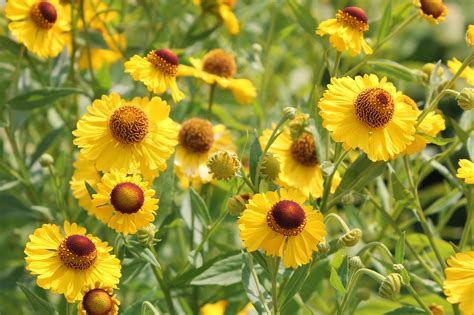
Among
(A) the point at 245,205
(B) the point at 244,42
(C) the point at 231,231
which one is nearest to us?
(A) the point at 245,205

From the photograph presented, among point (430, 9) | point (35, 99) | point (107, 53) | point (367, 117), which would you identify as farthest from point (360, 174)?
point (107, 53)

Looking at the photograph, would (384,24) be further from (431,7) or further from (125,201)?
(125,201)

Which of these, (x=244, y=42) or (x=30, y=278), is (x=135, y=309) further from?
(x=244, y=42)

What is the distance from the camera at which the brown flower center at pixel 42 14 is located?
1305 mm

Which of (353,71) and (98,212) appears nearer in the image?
(98,212)

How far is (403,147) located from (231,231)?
0.71m

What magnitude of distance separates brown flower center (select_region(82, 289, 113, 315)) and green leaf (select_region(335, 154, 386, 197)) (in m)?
0.37

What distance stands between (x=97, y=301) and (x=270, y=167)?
1.02 ft

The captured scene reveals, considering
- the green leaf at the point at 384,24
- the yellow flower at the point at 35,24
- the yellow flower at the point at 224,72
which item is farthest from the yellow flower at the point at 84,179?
the green leaf at the point at 384,24

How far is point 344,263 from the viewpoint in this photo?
1138 millimetres

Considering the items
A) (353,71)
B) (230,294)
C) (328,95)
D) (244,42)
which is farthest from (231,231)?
(328,95)

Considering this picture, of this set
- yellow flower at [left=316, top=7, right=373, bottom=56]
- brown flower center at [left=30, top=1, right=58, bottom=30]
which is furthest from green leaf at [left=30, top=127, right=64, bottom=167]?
yellow flower at [left=316, top=7, right=373, bottom=56]

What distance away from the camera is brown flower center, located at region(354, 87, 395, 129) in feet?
3.55

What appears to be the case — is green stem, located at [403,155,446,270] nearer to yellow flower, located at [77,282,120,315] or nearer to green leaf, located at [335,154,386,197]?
green leaf, located at [335,154,386,197]
